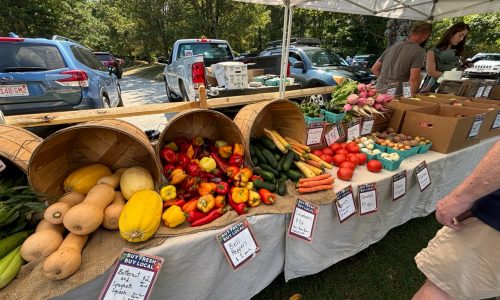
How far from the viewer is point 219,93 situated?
382cm

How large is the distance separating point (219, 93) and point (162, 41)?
829 inches

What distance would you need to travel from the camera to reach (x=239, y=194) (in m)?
1.41

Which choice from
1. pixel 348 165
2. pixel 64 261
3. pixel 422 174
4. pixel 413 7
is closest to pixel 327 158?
pixel 348 165

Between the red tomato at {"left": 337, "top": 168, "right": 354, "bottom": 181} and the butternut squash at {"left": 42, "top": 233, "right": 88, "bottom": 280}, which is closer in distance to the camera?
the butternut squash at {"left": 42, "top": 233, "right": 88, "bottom": 280}

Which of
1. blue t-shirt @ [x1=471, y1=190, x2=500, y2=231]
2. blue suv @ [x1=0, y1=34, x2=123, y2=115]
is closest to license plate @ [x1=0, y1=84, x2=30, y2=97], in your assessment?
blue suv @ [x1=0, y1=34, x2=123, y2=115]

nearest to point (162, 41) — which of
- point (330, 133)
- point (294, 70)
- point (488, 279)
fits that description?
point (294, 70)

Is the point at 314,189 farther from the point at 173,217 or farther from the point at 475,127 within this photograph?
the point at 475,127

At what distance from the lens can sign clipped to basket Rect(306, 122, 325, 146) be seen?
6.40 feet

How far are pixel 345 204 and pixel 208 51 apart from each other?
6514mm

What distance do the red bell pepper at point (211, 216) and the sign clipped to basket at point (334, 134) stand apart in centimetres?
123

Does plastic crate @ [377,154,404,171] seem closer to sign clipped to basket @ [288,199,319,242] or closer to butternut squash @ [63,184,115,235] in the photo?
sign clipped to basket @ [288,199,319,242]

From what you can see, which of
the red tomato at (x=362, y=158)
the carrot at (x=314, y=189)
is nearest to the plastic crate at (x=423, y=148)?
the red tomato at (x=362, y=158)

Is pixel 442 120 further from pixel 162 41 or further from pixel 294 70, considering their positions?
pixel 162 41

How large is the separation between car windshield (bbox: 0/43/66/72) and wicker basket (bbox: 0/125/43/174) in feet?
10.9
